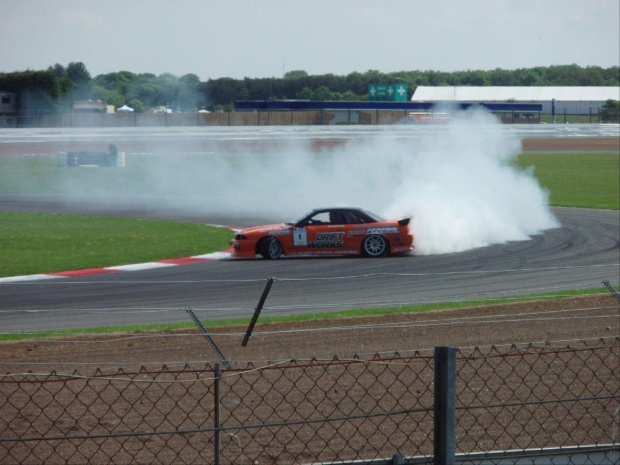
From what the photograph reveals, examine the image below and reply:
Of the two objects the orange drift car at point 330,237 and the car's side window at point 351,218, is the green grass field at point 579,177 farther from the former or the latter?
the car's side window at point 351,218

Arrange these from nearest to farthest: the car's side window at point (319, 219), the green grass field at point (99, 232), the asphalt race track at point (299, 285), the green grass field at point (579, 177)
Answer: the asphalt race track at point (299, 285), the green grass field at point (99, 232), the car's side window at point (319, 219), the green grass field at point (579, 177)

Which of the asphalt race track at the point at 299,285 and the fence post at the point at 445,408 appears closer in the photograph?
the fence post at the point at 445,408

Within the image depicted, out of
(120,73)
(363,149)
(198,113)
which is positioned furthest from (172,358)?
(198,113)

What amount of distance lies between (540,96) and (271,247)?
85641 millimetres

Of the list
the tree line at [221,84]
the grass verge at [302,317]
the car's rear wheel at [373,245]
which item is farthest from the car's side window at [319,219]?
the tree line at [221,84]

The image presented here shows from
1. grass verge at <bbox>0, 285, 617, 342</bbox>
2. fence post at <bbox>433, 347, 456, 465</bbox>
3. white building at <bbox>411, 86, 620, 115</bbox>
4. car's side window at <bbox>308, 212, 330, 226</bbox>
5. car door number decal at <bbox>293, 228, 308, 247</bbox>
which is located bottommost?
grass verge at <bbox>0, 285, 617, 342</bbox>

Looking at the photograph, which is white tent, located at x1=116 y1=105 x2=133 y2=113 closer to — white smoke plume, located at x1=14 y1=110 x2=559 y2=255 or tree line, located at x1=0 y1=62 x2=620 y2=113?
tree line, located at x1=0 y1=62 x2=620 y2=113

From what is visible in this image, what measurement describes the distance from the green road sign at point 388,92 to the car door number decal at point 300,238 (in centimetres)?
6722

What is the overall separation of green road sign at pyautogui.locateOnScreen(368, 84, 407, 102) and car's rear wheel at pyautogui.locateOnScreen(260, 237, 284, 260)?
2649 inches

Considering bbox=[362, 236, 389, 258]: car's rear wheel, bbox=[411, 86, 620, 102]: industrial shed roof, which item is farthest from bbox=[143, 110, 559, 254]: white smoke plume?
bbox=[411, 86, 620, 102]: industrial shed roof

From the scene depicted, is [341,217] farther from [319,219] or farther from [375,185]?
[375,185]

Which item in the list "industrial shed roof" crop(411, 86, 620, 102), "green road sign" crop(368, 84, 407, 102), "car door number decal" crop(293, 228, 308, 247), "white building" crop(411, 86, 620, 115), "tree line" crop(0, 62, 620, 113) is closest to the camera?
"car door number decal" crop(293, 228, 308, 247)

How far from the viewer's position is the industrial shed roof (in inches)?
3711

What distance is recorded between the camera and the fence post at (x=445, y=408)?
3.49 metres
